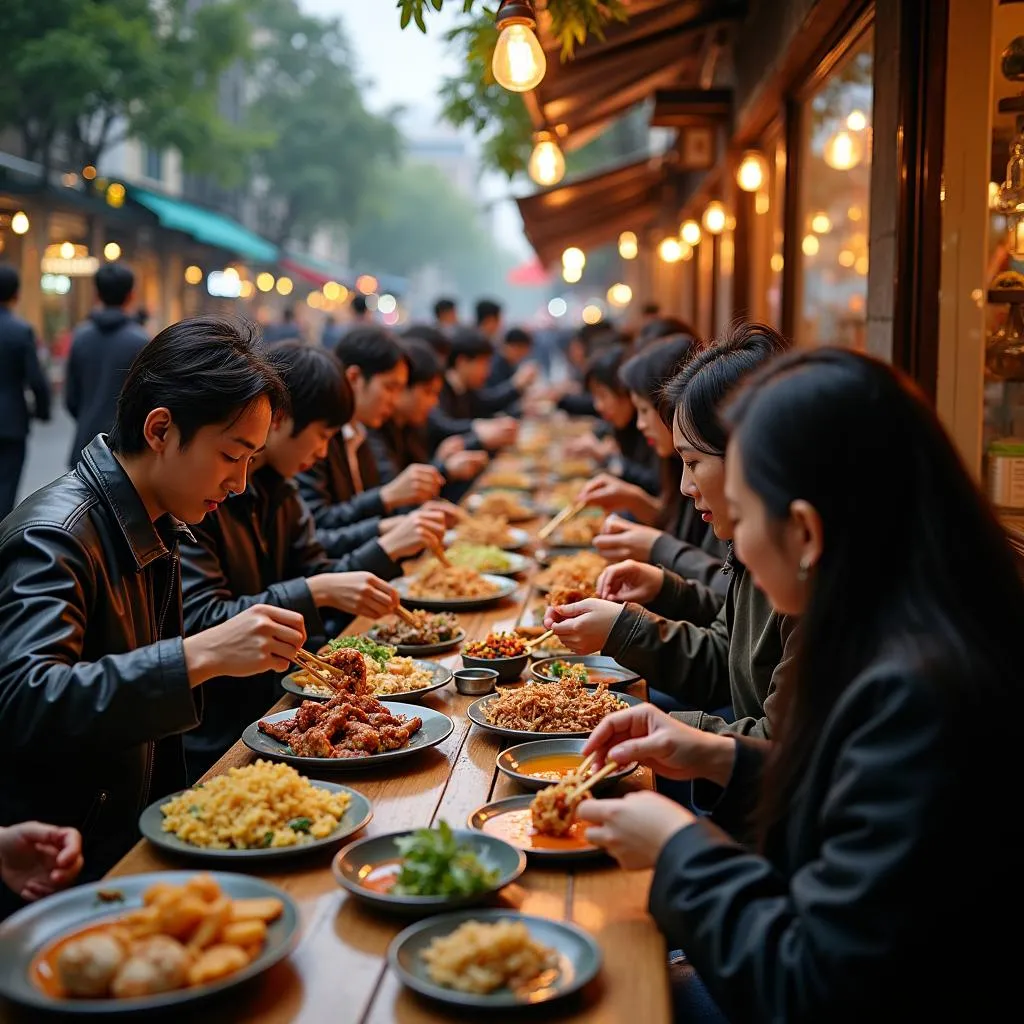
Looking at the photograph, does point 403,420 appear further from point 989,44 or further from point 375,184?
point 375,184

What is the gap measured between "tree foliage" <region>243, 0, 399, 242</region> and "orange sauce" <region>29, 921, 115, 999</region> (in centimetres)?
4569

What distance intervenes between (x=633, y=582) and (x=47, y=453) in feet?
50.6

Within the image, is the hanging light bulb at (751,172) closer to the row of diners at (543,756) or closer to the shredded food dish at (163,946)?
the row of diners at (543,756)

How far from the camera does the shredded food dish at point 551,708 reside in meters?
3.07

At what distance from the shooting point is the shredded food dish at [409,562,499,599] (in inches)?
193

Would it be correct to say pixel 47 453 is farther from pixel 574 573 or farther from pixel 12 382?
pixel 574 573

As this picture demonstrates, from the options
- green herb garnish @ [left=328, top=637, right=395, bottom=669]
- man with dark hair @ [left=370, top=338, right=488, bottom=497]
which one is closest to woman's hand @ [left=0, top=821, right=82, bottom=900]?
green herb garnish @ [left=328, top=637, right=395, bottom=669]

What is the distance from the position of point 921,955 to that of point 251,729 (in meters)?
1.84

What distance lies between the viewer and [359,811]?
2.50m

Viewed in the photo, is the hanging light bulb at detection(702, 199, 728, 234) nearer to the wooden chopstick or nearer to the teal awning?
the wooden chopstick

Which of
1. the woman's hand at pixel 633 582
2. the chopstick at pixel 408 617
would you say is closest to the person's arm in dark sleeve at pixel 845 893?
the woman's hand at pixel 633 582

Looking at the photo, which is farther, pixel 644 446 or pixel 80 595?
pixel 644 446

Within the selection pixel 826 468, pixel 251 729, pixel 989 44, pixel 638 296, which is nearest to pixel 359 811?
pixel 251 729

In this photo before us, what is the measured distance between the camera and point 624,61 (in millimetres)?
9492
